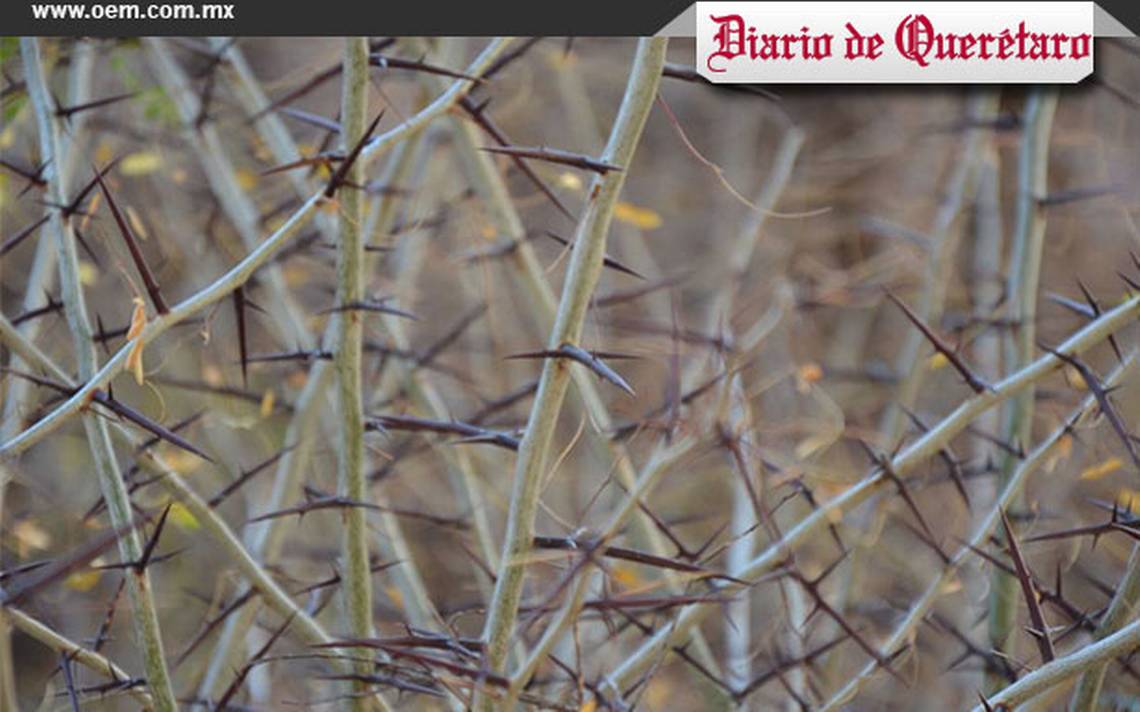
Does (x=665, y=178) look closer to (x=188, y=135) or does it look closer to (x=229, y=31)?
(x=188, y=135)

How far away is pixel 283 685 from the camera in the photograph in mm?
3605

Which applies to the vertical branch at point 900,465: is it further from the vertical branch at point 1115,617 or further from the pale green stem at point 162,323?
the pale green stem at point 162,323

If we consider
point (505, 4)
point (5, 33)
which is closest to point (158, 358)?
point (5, 33)

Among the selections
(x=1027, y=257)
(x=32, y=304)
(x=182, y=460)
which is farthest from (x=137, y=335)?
(x=182, y=460)

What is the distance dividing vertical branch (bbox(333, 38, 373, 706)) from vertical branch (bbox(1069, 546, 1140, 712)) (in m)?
0.92

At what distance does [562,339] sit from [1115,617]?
2.64 ft

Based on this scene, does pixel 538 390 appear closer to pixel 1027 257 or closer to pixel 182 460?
pixel 1027 257

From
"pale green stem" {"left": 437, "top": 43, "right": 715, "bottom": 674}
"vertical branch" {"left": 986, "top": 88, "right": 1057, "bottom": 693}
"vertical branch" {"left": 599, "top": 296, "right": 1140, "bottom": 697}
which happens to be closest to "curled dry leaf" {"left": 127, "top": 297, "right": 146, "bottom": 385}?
"vertical branch" {"left": 599, "top": 296, "right": 1140, "bottom": 697}

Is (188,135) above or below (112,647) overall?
above

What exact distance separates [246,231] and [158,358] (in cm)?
165

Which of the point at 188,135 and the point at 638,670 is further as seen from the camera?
the point at 188,135

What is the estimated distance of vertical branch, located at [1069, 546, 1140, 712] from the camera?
5.76ft

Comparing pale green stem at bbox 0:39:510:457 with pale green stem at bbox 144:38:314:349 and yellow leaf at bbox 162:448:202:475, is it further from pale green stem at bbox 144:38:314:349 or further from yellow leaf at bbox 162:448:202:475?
yellow leaf at bbox 162:448:202:475

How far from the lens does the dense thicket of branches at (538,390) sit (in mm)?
1686
